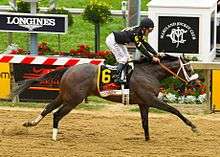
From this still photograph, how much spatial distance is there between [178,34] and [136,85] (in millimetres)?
7481

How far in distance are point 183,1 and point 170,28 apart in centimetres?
110

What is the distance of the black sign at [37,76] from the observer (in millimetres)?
19797

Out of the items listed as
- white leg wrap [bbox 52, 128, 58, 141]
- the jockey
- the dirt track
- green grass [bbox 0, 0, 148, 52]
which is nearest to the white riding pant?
the jockey

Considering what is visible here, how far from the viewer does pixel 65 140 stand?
1611cm

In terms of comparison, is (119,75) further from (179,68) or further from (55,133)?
(55,133)

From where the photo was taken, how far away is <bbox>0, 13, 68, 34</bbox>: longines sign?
804 inches

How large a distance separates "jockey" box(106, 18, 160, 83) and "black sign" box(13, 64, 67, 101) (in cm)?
380

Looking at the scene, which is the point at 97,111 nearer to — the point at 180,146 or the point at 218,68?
the point at 218,68

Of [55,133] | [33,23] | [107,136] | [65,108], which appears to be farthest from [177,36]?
[55,133]

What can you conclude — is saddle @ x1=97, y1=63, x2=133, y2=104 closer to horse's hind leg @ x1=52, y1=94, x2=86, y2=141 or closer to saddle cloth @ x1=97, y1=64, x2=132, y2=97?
saddle cloth @ x1=97, y1=64, x2=132, y2=97

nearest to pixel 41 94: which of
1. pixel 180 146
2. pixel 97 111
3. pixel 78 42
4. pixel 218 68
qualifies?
pixel 97 111

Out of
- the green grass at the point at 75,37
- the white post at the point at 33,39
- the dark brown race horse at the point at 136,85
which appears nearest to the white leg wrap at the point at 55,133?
the dark brown race horse at the point at 136,85

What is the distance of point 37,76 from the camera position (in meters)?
19.8

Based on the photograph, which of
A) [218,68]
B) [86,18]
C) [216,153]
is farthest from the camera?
[86,18]
